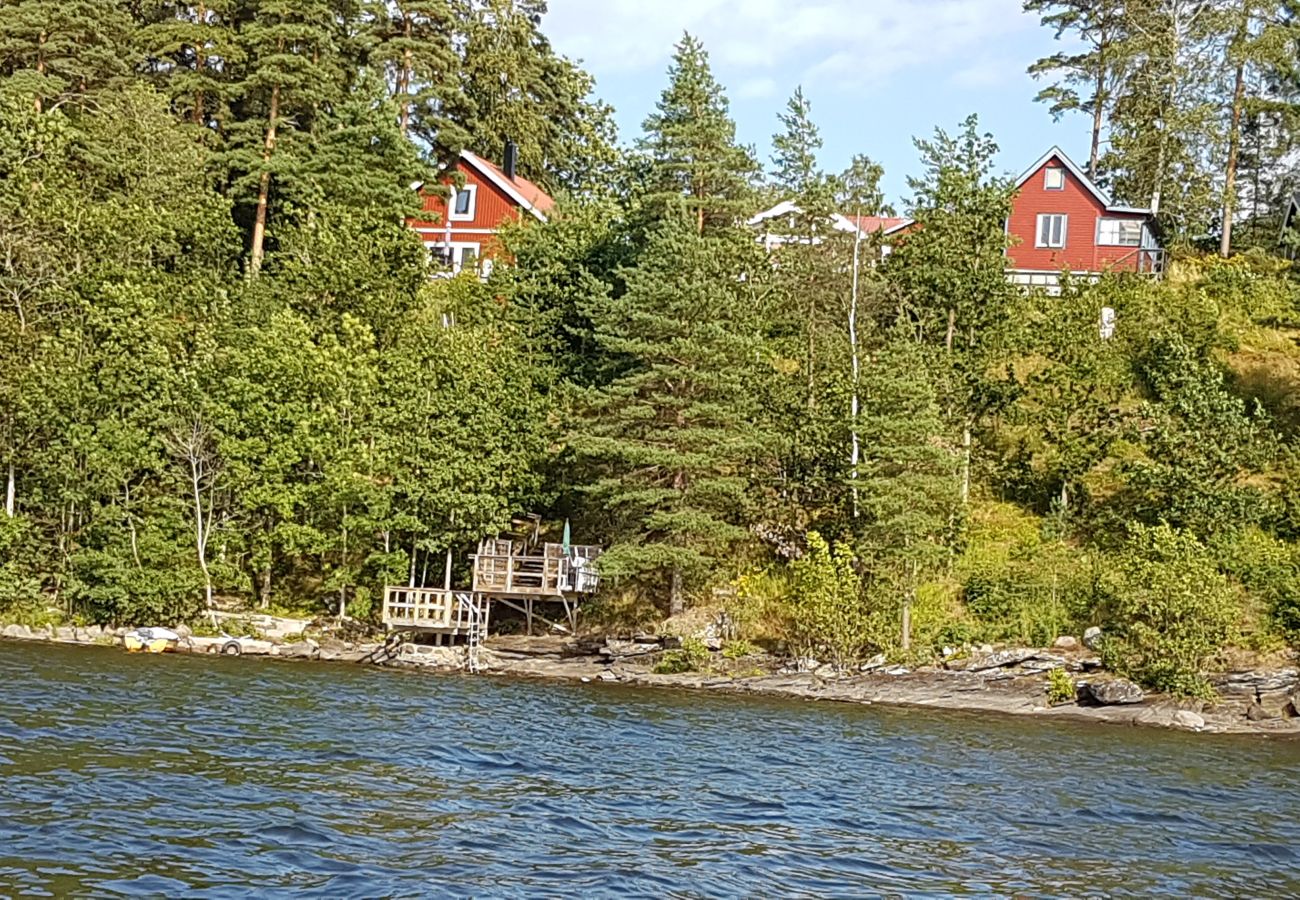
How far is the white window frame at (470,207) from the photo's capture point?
200 ft

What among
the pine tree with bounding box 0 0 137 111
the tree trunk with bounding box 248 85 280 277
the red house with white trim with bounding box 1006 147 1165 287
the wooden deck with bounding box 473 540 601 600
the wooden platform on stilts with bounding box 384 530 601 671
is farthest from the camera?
the red house with white trim with bounding box 1006 147 1165 287

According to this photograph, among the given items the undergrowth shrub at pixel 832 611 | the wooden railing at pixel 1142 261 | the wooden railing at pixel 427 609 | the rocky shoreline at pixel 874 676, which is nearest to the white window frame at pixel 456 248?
the wooden railing at pixel 427 609

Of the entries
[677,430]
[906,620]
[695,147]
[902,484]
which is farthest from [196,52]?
[906,620]

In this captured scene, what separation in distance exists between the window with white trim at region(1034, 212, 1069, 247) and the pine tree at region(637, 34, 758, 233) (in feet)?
55.6

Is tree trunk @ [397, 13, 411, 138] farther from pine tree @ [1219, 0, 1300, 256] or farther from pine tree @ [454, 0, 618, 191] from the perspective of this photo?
pine tree @ [1219, 0, 1300, 256]

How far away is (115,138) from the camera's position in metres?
51.0

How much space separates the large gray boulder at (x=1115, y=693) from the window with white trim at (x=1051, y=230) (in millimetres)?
31777

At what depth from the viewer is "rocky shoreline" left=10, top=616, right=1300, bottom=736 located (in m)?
29.1

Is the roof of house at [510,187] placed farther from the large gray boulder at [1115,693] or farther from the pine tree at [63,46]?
the large gray boulder at [1115,693]

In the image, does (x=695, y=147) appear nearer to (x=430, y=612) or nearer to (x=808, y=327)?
(x=808, y=327)

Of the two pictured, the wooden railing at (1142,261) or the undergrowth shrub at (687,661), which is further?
the wooden railing at (1142,261)

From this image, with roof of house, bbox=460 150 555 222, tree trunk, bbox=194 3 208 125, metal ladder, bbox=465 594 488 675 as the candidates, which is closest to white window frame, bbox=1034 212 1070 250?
roof of house, bbox=460 150 555 222

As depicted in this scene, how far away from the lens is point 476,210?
201 feet

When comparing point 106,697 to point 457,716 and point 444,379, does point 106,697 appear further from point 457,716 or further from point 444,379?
point 444,379
